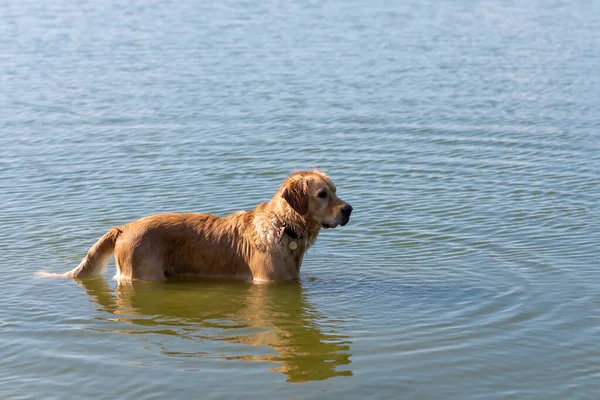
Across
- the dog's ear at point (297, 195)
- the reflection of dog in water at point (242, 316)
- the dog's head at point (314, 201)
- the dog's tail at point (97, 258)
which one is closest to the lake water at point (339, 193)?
the reflection of dog in water at point (242, 316)

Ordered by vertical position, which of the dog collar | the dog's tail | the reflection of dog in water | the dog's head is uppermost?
the dog's head

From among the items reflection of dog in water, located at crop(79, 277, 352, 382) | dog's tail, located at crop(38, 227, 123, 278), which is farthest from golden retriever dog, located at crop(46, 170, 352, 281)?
reflection of dog in water, located at crop(79, 277, 352, 382)

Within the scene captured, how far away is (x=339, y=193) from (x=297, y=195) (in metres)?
4.32

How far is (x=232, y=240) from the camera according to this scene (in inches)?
442

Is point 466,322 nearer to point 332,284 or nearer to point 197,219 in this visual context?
point 332,284

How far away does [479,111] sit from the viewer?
20281 millimetres

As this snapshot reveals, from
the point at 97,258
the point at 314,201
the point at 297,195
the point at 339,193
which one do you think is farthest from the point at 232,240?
Answer: the point at 339,193

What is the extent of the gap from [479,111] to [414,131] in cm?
225

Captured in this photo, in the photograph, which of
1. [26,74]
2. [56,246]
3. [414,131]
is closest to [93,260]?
[56,246]

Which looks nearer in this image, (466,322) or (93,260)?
(466,322)

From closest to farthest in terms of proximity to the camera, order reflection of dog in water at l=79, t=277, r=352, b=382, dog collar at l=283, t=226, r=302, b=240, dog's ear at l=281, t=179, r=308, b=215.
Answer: reflection of dog in water at l=79, t=277, r=352, b=382 < dog's ear at l=281, t=179, r=308, b=215 < dog collar at l=283, t=226, r=302, b=240

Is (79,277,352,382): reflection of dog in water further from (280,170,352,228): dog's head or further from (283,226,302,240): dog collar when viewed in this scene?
(280,170,352,228): dog's head

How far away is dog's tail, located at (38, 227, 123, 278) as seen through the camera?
436 inches

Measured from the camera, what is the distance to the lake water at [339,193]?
8727 millimetres
